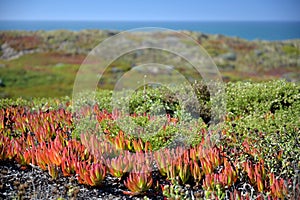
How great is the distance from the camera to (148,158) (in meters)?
4.95

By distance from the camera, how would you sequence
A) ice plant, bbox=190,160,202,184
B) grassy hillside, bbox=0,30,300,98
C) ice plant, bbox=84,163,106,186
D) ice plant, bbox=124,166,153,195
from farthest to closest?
grassy hillside, bbox=0,30,300,98, ice plant, bbox=190,160,202,184, ice plant, bbox=84,163,106,186, ice plant, bbox=124,166,153,195

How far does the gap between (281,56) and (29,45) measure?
26.0 m

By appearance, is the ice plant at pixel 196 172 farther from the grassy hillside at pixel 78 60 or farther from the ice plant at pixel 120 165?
the grassy hillside at pixel 78 60

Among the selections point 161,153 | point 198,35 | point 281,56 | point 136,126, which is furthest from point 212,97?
point 198,35

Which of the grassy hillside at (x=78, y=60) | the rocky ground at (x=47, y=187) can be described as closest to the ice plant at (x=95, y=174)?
the rocky ground at (x=47, y=187)

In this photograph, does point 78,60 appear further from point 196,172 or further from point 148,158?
point 196,172

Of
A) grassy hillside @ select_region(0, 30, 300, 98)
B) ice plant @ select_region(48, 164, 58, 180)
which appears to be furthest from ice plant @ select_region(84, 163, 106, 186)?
grassy hillside @ select_region(0, 30, 300, 98)

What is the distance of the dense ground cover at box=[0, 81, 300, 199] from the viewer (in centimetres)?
445

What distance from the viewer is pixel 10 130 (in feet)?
21.0

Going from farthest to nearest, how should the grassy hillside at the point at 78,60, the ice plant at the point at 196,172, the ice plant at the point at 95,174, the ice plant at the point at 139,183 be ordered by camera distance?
the grassy hillside at the point at 78,60
the ice plant at the point at 196,172
the ice plant at the point at 95,174
the ice plant at the point at 139,183

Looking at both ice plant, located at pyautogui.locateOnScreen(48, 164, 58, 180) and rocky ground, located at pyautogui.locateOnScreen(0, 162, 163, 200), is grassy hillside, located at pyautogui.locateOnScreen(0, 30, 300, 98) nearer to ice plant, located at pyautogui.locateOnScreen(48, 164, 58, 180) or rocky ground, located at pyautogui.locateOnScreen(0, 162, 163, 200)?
rocky ground, located at pyautogui.locateOnScreen(0, 162, 163, 200)

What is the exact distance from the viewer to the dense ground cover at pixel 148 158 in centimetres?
445

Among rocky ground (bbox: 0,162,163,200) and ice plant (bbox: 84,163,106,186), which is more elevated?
ice plant (bbox: 84,163,106,186)

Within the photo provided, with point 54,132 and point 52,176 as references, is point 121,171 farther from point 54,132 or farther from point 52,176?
point 54,132
